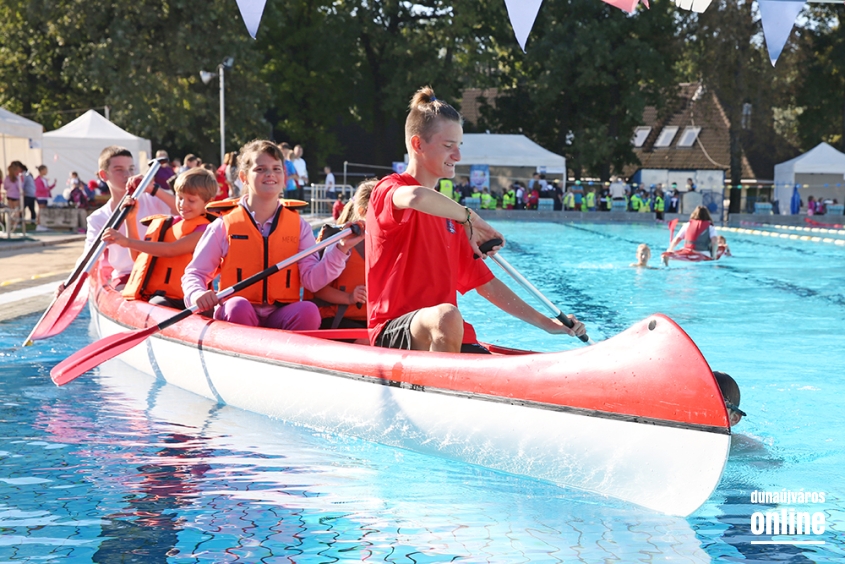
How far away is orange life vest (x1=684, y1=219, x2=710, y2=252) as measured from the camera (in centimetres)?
1385

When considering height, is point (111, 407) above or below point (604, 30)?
below

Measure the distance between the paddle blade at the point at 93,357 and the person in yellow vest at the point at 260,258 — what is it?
1.28 feet

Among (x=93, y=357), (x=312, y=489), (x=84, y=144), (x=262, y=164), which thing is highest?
(x=84, y=144)

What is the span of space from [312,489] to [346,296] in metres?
1.97

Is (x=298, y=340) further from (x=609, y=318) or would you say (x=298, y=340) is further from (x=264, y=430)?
(x=609, y=318)

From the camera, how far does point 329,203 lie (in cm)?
2570

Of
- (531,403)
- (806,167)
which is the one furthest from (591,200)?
(531,403)

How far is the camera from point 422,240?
13.5 ft

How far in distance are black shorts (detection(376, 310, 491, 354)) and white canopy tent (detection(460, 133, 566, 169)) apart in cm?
2672

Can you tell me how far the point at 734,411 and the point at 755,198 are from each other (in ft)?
104

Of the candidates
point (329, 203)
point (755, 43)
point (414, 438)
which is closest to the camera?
point (414, 438)

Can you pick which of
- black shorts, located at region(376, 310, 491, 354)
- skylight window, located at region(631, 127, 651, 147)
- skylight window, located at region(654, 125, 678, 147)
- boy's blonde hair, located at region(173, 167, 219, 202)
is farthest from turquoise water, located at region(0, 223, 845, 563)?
skylight window, located at region(631, 127, 651, 147)

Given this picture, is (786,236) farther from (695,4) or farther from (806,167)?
(695,4)

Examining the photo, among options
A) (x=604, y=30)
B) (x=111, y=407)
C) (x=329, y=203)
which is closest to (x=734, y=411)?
(x=111, y=407)
